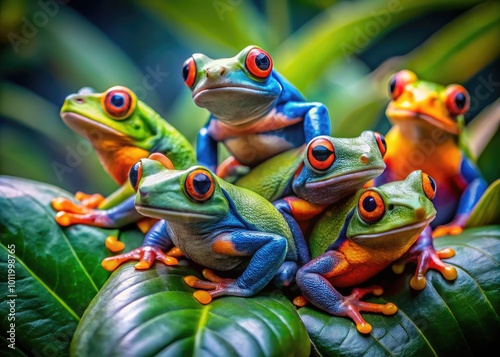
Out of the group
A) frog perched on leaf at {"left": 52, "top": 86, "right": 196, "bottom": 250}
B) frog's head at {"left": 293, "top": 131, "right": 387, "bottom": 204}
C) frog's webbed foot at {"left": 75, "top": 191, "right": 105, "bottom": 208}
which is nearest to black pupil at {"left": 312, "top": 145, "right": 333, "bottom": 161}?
frog's head at {"left": 293, "top": 131, "right": 387, "bottom": 204}

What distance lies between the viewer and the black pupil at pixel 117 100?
4.52ft

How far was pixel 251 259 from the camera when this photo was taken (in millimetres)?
1092

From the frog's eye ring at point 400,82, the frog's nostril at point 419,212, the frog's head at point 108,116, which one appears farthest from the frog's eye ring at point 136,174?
the frog's eye ring at point 400,82

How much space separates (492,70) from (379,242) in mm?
2614

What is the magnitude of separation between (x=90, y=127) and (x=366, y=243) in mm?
813

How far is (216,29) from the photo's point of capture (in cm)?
270

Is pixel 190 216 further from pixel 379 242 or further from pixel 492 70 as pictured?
pixel 492 70

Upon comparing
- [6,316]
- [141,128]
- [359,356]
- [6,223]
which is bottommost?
[359,356]

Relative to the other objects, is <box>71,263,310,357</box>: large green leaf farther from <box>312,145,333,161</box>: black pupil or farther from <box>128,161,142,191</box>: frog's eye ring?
<box>312,145,333,161</box>: black pupil

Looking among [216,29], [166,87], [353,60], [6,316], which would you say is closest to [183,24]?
[216,29]

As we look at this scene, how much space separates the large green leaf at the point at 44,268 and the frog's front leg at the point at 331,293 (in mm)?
503

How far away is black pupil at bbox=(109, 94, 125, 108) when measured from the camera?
1.38 m

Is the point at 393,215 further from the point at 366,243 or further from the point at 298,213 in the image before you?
the point at 298,213

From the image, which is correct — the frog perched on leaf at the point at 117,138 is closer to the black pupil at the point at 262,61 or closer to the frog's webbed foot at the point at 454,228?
the black pupil at the point at 262,61
